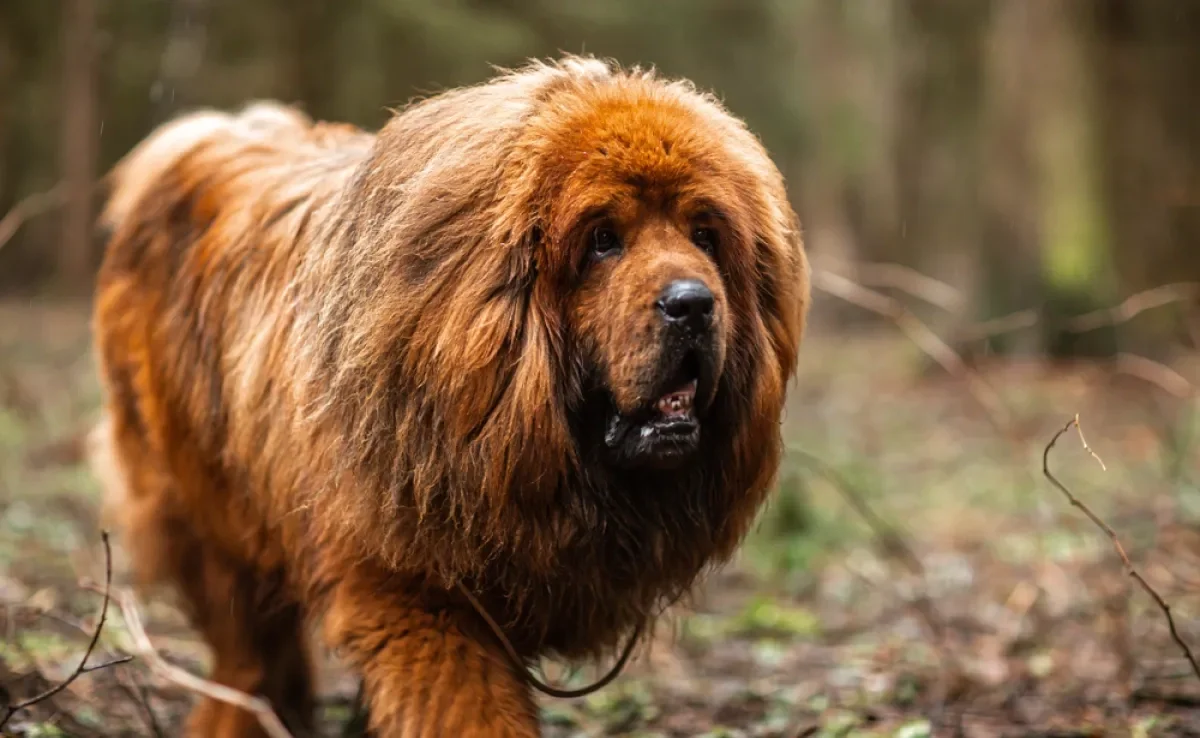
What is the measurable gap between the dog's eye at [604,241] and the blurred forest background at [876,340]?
1.78 metres

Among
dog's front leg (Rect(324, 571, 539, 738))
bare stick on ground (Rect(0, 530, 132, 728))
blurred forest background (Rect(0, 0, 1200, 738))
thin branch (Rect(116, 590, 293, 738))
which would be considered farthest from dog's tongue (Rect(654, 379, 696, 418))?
blurred forest background (Rect(0, 0, 1200, 738))

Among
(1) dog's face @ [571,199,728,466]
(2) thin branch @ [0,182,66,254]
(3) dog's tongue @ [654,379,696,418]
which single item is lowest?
(2) thin branch @ [0,182,66,254]

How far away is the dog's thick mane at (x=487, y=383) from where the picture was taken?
3.49 m

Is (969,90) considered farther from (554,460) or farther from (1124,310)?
(554,460)

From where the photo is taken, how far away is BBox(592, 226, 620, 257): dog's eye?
3561 mm

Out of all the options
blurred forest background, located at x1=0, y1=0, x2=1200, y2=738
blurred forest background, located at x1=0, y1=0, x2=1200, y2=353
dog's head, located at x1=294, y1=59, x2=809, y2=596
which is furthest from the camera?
Answer: blurred forest background, located at x1=0, y1=0, x2=1200, y2=353

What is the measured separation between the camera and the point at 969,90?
2169 centimetres

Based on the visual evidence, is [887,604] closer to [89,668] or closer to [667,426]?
[667,426]

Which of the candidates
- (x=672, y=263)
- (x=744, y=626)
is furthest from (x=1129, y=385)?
(x=672, y=263)

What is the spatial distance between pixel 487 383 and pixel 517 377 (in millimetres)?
84

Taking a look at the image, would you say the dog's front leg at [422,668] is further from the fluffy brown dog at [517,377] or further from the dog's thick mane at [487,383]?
the dog's thick mane at [487,383]

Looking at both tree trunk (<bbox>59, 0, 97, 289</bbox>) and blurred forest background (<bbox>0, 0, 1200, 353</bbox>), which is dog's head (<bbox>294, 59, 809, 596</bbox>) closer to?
blurred forest background (<bbox>0, 0, 1200, 353</bbox>)

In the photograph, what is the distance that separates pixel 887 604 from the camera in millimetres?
7285

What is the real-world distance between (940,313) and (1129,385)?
4361 millimetres
